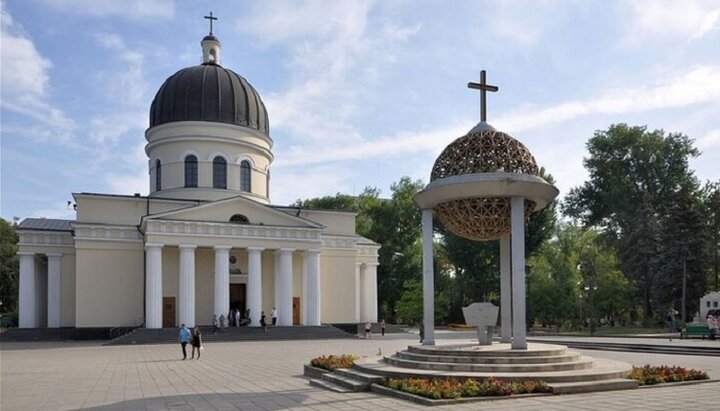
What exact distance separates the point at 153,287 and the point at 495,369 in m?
27.4

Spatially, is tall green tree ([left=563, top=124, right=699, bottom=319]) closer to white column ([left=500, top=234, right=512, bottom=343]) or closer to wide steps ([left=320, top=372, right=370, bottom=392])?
white column ([left=500, top=234, right=512, bottom=343])

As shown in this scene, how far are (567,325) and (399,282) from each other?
16.3 metres

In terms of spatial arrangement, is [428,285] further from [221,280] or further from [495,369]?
[221,280]

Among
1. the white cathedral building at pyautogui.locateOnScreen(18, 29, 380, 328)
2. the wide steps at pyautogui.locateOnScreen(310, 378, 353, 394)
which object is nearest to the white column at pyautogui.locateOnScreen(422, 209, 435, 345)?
the wide steps at pyautogui.locateOnScreen(310, 378, 353, 394)

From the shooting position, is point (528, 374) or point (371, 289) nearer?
point (528, 374)

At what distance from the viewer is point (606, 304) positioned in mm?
52531

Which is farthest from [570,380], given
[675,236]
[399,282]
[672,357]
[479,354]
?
[399,282]

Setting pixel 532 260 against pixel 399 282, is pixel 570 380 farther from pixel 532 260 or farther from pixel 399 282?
pixel 399 282

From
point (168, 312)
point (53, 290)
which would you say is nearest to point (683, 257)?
point (168, 312)

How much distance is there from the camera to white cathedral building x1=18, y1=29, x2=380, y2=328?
39.3m

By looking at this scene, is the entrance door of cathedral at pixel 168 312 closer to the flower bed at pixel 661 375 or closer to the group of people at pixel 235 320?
the group of people at pixel 235 320

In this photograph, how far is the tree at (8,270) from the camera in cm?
6216

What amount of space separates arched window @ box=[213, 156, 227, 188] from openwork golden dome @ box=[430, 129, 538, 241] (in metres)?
29.8

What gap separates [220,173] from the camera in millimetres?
46312
